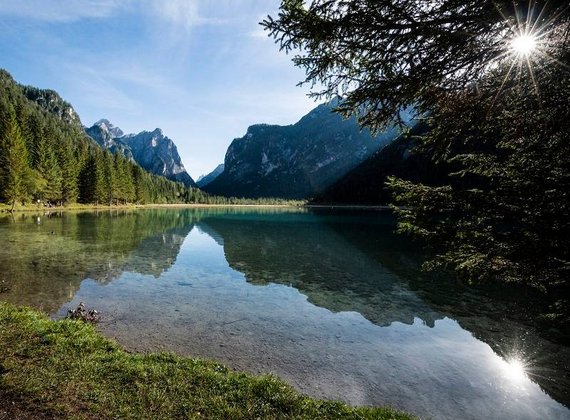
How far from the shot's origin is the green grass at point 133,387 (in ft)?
23.4

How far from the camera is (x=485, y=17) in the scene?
5.29 m

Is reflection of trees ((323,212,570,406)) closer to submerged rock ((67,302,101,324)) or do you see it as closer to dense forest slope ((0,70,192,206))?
submerged rock ((67,302,101,324))

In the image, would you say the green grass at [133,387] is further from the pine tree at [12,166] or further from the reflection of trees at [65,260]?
the pine tree at [12,166]

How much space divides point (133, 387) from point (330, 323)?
986cm

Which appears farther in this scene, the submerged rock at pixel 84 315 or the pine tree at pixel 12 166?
the pine tree at pixel 12 166

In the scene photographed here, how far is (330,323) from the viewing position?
1593 cm

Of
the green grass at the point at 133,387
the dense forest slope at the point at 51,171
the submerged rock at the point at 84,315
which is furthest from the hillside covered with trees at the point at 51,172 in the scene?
the green grass at the point at 133,387

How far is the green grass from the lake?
170 centimetres

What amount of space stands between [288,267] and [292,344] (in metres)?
15.5

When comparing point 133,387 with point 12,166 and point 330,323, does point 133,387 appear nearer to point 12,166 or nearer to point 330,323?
point 330,323

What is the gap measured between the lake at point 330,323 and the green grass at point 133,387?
1.70 meters

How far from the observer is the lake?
410 inches

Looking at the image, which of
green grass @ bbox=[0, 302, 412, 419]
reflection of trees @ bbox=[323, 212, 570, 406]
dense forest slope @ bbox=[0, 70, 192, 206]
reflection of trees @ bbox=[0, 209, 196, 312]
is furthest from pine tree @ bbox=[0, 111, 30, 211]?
reflection of trees @ bbox=[323, 212, 570, 406]

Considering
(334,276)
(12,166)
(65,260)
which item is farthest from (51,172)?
(334,276)
